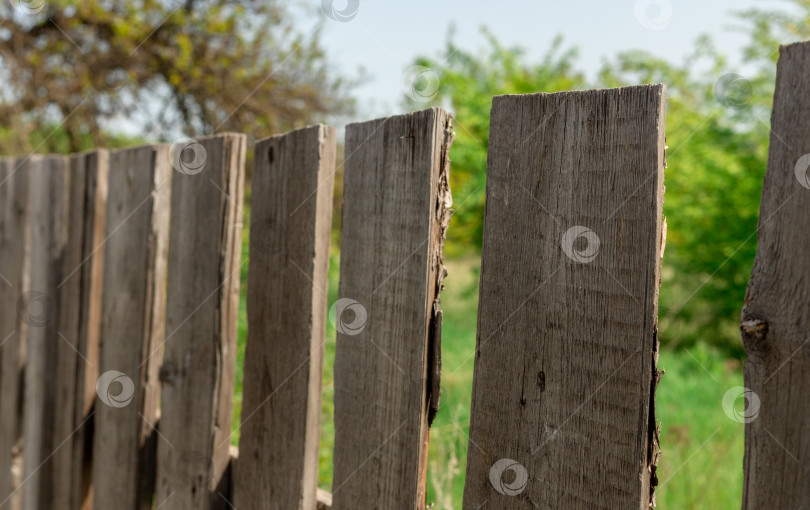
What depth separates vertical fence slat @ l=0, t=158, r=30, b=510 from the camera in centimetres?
276

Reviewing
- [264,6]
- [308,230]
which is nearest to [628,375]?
[308,230]

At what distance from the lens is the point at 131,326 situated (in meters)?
2.11

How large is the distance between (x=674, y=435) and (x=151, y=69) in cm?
683
